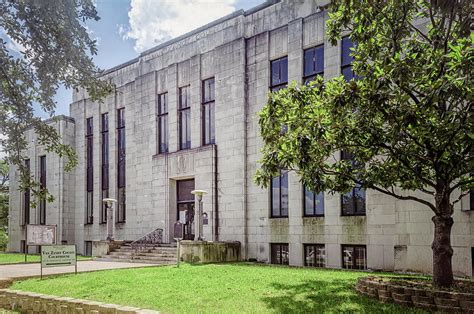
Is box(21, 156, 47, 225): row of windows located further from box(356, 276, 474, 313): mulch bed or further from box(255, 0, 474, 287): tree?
box(356, 276, 474, 313): mulch bed

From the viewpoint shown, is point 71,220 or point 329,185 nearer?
point 329,185

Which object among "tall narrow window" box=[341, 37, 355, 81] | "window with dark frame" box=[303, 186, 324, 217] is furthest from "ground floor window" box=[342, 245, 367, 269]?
"tall narrow window" box=[341, 37, 355, 81]

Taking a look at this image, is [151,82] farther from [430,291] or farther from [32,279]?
[430,291]

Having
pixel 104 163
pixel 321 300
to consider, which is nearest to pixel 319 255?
pixel 321 300

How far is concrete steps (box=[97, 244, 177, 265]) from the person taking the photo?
2197 centimetres

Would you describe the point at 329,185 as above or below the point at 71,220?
above

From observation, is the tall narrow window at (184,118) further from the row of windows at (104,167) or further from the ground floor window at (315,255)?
the ground floor window at (315,255)

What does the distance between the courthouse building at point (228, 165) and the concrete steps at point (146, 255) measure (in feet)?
7.74

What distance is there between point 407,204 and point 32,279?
14.2 metres

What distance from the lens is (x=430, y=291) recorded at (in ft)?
31.6

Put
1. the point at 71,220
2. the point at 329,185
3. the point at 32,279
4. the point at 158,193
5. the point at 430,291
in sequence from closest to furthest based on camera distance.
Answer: the point at 430,291, the point at 329,185, the point at 32,279, the point at 158,193, the point at 71,220

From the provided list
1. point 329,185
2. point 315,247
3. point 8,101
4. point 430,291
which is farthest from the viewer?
point 315,247

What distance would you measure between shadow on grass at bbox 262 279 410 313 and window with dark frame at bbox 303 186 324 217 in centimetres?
744

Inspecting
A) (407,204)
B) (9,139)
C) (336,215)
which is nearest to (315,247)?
(336,215)
